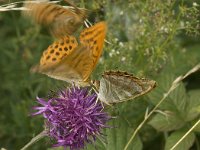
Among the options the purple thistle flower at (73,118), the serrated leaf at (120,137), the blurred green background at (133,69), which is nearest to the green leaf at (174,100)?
the blurred green background at (133,69)

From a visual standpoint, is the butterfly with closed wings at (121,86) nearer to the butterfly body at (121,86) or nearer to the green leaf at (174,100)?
the butterfly body at (121,86)

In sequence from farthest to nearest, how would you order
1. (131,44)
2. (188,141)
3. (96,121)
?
(131,44)
(188,141)
(96,121)

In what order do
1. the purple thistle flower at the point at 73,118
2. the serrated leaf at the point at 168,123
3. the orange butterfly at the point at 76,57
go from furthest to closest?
the serrated leaf at the point at 168,123 → the purple thistle flower at the point at 73,118 → the orange butterfly at the point at 76,57

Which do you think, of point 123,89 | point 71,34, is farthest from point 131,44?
point 123,89

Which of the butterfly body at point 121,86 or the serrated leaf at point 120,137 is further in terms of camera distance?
the serrated leaf at point 120,137

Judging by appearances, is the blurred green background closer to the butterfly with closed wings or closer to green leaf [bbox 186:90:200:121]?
green leaf [bbox 186:90:200:121]

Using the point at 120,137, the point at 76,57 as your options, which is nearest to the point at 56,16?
the point at 76,57

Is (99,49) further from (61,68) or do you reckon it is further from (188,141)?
(188,141)
